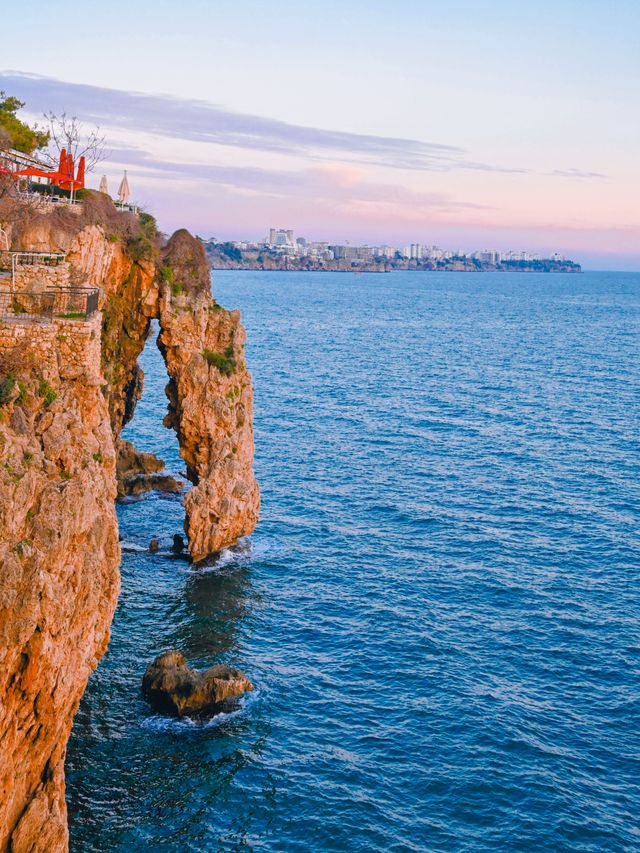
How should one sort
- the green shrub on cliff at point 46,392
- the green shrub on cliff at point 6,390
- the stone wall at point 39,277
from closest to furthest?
the green shrub on cliff at point 6,390, the green shrub on cliff at point 46,392, the stone wall at point 39,277

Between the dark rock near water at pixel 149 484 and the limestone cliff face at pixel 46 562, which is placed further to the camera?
the dark rock near water at pixel 149 484

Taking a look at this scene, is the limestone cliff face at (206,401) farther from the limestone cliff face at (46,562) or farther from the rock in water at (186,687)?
the limestone cliff face at (46,562)

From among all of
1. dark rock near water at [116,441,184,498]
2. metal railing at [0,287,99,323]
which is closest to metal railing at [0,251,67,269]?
metal railing at [0,287,99,323]

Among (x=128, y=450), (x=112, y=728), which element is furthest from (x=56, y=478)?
(x=128, y=450)

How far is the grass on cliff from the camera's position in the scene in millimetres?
56094

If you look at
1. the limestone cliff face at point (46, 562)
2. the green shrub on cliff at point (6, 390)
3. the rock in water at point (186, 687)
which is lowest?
the rock in water at point (186, 687)

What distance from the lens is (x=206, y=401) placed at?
55.6 metres

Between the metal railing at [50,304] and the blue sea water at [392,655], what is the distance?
55.3 ft

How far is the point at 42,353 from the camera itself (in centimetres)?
3073

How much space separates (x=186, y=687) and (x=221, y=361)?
22.5 metres

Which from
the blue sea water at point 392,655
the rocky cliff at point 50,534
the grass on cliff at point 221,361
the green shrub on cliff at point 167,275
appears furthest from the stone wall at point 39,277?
the grass on cliff at point 221,361

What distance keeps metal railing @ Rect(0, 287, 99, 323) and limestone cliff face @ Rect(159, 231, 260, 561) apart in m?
18.1

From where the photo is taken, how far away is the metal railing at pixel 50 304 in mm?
33000

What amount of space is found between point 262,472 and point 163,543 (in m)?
15.4
